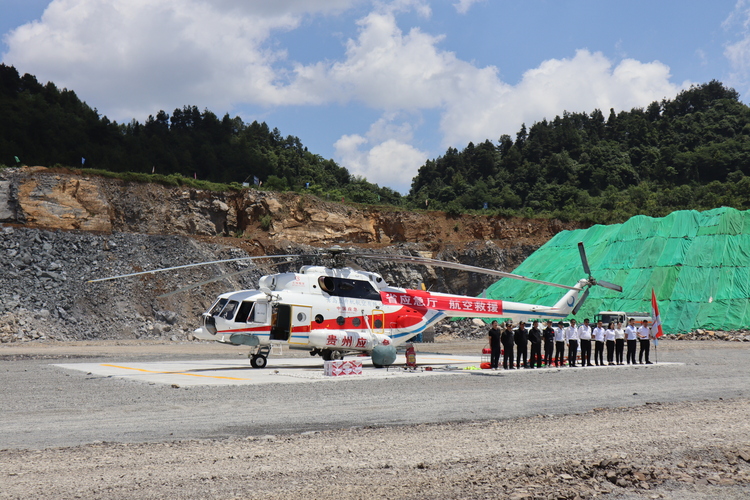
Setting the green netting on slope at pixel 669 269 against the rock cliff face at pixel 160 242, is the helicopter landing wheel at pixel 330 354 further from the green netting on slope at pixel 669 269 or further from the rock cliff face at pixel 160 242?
the green netting on slope at pixel 669 269

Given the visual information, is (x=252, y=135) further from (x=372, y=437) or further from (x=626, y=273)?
(x=372, y=437)

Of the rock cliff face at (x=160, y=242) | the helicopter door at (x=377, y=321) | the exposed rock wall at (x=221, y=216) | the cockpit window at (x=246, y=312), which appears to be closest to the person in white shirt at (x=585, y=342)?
the helicopter door at (x=377, y=321)

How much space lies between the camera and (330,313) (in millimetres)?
19031

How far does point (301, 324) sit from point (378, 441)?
10.7 m

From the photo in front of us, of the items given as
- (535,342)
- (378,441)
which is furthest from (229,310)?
(378,441)

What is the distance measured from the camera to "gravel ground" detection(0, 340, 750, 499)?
6125 mm

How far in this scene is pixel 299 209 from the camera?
5169 centimetres

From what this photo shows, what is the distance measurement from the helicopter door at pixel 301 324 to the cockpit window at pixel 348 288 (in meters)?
0.96

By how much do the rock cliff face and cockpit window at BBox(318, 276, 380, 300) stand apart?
18451mm

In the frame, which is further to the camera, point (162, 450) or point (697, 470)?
point (162, 450)

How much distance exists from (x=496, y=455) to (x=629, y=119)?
99.5 metres

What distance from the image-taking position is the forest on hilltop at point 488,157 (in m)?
53.9

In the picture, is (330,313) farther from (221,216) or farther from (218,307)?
(221,216)

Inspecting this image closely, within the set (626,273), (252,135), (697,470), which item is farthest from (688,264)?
(252,135)
